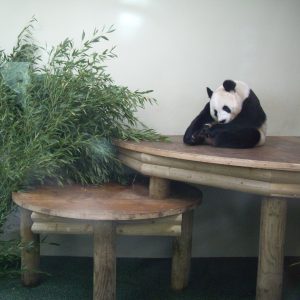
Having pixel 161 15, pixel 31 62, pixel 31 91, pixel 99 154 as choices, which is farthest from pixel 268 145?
pixel 31 62

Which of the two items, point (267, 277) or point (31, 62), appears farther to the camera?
point (31, 62)

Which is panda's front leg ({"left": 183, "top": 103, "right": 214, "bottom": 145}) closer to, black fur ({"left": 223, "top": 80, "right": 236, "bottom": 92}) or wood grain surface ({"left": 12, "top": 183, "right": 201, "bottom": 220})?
black fur ({"left": 223, "top": 80, "right": 236, "bottom": 92})

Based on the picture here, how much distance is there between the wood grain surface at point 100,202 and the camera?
5.34 ft

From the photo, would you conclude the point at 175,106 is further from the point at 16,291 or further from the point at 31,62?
the point at 16,291

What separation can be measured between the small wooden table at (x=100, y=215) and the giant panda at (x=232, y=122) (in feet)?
→ 1.03

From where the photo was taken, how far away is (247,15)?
2.47 m

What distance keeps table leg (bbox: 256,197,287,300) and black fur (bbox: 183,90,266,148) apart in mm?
348

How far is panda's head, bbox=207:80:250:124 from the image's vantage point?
1.98 m

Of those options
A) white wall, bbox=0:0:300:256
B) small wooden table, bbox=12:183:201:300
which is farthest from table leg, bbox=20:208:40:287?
white wall, bbox=0:0:300:256

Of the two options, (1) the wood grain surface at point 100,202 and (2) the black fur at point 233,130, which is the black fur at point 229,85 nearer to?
(2) the black fur at point 233,130

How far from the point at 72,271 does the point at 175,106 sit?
3.87 ft

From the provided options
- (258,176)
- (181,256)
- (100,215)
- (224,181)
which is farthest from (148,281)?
(258,176)

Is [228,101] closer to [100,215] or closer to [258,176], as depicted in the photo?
[258,176]

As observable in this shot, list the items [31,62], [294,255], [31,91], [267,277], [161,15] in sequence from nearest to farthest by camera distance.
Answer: [267,277], [31,91], [31,62], [161,15], [294,255]
